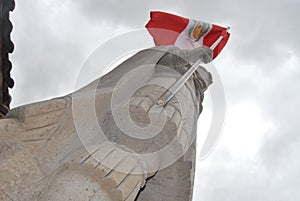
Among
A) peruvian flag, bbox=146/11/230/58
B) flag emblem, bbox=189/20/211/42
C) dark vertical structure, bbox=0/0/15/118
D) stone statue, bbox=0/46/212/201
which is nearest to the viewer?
stone statue, bbox=0/46/212/201

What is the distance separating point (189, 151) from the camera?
3498 mm

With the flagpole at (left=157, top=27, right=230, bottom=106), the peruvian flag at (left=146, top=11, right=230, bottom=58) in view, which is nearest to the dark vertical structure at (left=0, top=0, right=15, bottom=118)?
the peruvian flag at (left=146, top=11, right=230, bottom=58)

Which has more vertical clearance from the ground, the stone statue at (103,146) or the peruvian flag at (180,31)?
the peruvian flag at (180,31)

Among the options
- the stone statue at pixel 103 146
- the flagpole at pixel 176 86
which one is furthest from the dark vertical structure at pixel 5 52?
the flagpole at pixel 176 86

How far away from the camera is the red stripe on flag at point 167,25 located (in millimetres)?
6422

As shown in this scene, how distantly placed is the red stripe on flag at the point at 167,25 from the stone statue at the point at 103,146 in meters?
2.42

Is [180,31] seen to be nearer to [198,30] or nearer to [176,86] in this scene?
[198,30]

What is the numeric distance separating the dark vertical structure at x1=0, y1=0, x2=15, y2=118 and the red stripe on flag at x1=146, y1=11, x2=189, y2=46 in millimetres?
1906

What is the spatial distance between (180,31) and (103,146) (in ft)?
13.4

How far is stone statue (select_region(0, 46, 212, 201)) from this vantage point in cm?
255

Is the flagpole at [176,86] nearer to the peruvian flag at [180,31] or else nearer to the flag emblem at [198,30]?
the peruvian flag at [180,31]

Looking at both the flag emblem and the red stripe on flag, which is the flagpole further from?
the flag emblem

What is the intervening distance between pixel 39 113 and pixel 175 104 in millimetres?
1059

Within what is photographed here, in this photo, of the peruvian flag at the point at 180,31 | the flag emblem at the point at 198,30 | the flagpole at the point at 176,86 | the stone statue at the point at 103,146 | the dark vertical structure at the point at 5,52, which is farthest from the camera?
the flag emblem at the point at 198,30
